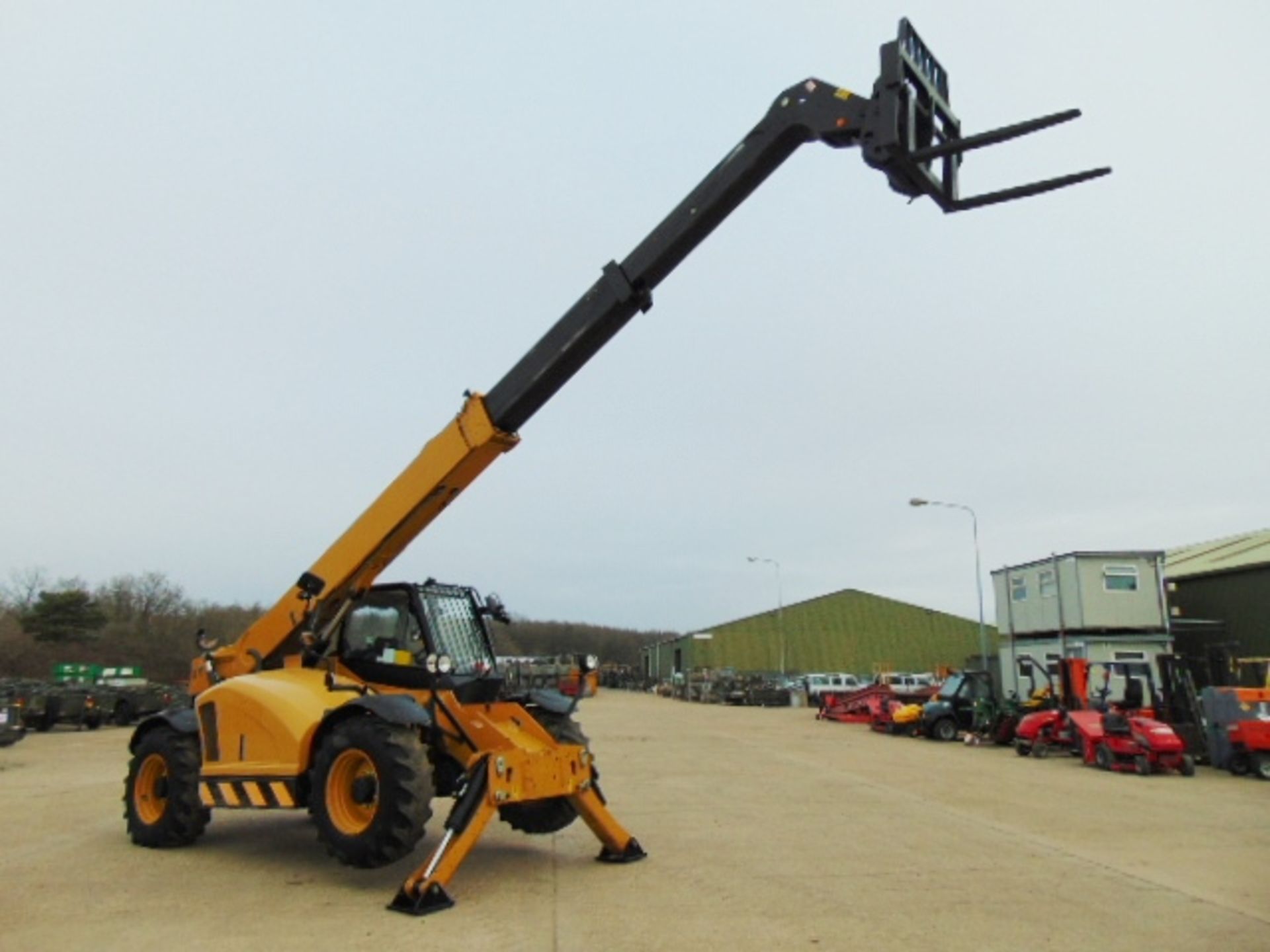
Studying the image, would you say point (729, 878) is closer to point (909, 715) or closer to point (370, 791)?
point (370, 791)

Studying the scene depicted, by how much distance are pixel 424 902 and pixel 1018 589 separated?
Result: 2703 centimetres

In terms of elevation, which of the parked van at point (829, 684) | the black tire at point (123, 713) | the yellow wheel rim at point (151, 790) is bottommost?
the yellow wheel rim at point (151, 790)

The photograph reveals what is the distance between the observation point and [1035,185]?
21.2 feet

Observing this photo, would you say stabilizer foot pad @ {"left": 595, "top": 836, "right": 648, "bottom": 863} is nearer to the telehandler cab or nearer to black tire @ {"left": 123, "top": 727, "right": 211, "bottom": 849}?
the telehandler cab

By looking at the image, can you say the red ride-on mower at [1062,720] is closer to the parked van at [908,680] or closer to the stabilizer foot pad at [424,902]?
the stabilizer foot pad at [424,902]

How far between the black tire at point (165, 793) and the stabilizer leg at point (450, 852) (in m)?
2.97

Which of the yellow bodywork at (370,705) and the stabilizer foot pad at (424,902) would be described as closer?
the stabilizer foot pad at (424,902)

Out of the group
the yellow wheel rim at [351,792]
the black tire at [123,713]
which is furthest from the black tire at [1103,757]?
the black tire at [123,713]

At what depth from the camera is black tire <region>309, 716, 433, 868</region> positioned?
730 centimetres

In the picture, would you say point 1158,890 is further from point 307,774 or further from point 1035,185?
point 307,774

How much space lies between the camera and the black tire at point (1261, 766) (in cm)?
1669

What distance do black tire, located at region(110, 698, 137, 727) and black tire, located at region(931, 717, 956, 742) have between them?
2395cm

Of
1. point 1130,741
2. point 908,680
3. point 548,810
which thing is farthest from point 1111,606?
point 548,810

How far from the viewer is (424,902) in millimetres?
6965
